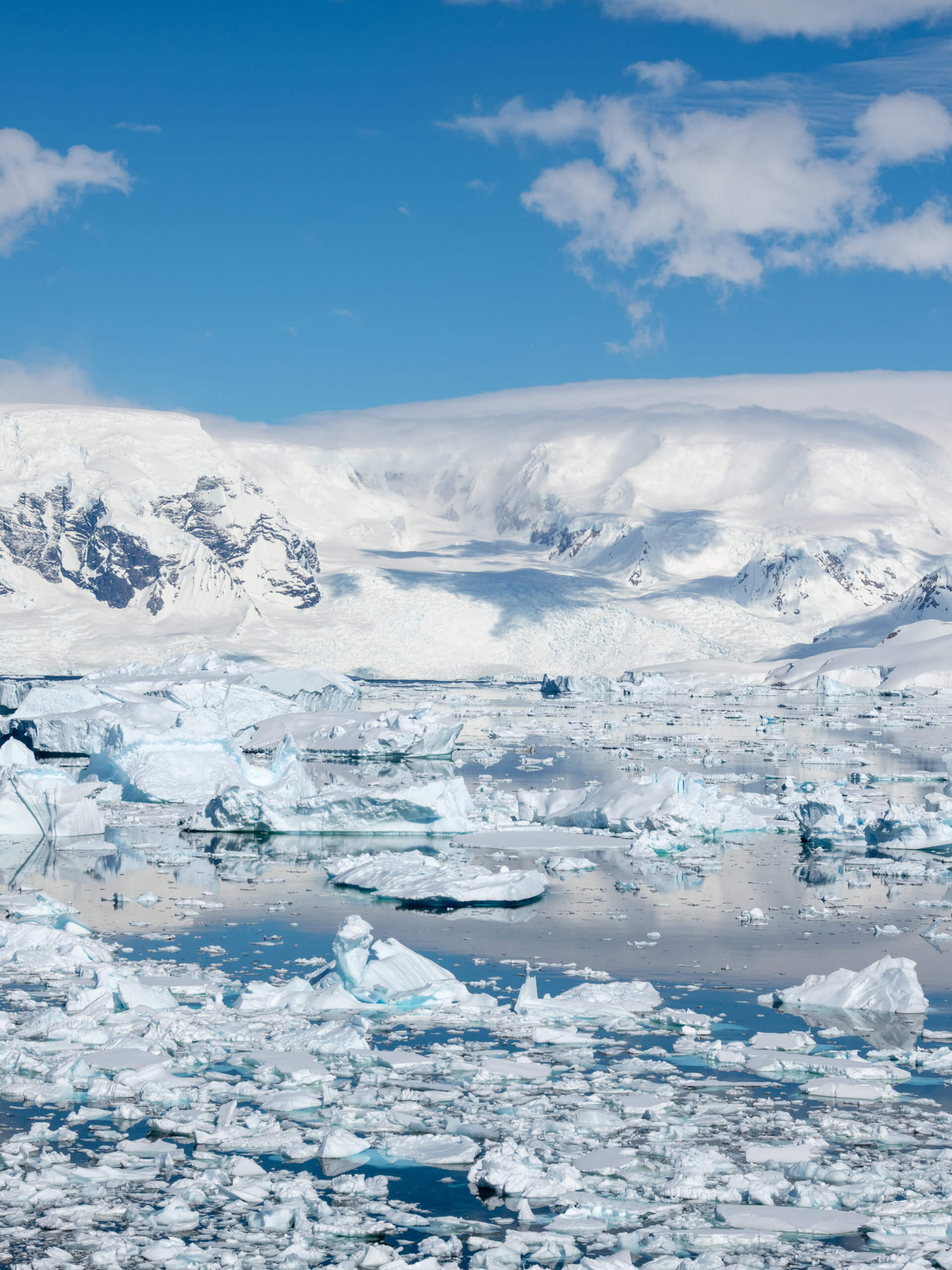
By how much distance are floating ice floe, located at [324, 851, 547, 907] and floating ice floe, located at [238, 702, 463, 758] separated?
621 inches

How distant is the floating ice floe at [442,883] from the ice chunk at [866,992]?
4.62 metres

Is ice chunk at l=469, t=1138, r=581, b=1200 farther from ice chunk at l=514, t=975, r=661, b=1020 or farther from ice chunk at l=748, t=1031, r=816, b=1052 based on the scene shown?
ice chunk at l=514, t=975, r=661, b=1020

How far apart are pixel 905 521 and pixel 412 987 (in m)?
155

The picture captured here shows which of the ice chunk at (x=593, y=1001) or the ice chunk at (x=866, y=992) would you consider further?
the ice chunk at (x=866, y=992)

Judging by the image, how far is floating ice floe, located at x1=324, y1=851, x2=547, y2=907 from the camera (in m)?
15.3

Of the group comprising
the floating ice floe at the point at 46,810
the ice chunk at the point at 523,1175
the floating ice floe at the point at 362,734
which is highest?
the floating ice floe at the point at 362,734

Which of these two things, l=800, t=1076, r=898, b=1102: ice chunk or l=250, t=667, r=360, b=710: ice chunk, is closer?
l=800, t=1076, r=898, b=1102: ice chunk

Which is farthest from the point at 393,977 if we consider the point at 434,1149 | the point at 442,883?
the point at 442,883

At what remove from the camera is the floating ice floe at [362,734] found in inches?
1320

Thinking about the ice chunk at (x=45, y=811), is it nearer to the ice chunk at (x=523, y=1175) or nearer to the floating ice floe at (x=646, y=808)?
the floating ice floe at (x=646, y=808)

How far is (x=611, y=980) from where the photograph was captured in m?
11.7

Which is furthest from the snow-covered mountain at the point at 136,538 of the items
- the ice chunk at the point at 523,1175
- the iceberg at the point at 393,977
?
the ice chunk at the point at 523,1175

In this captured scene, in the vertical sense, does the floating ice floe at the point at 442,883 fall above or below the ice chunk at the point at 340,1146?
above

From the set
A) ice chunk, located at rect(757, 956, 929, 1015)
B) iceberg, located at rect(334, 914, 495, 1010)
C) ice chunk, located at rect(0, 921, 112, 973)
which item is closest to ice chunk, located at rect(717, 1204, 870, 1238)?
iceberg, located at rect(334, 914, 495, 1010)
